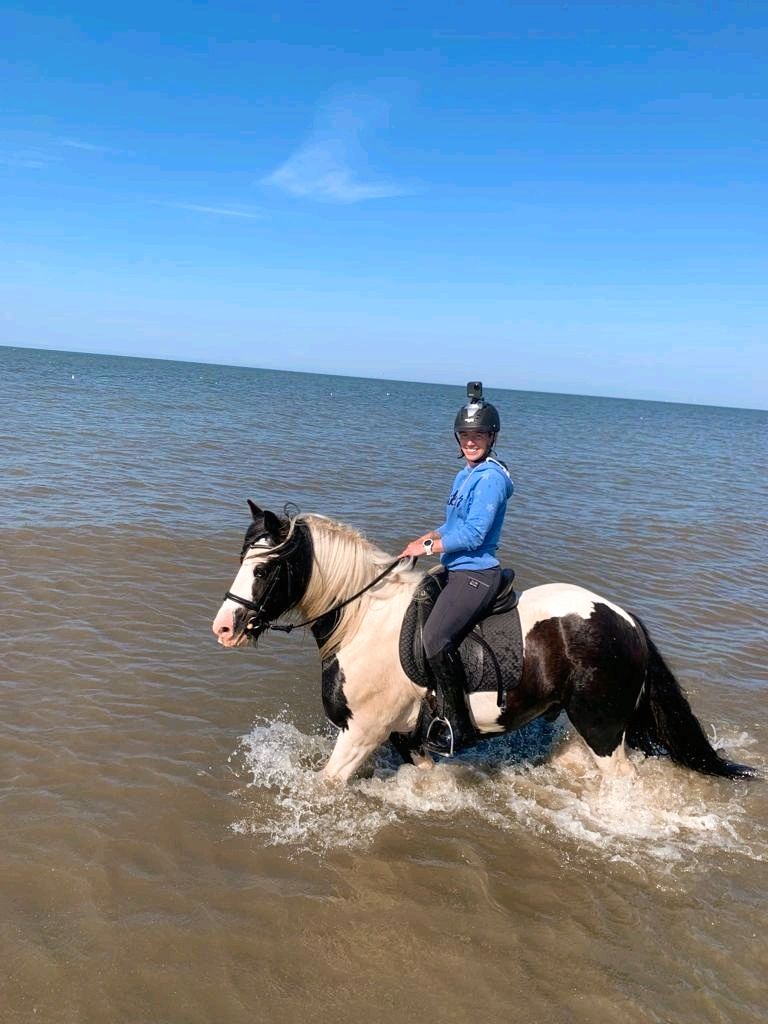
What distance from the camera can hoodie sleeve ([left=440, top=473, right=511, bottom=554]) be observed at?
4.25 m

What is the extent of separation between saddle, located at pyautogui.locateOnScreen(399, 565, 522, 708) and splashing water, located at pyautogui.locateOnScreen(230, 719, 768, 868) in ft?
3.57

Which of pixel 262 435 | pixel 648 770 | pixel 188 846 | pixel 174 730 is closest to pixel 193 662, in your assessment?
pixel 174 730

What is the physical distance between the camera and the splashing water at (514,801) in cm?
451

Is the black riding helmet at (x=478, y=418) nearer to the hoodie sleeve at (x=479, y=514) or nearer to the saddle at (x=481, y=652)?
the hoodie sleeve at (x=479, y=514)

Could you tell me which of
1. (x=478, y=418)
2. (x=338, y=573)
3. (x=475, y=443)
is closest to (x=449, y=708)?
(x=338, y=573)

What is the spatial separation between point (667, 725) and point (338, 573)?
9.73 feet

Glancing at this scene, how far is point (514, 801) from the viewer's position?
5.01 metres

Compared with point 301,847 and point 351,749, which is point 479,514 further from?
point 301,847

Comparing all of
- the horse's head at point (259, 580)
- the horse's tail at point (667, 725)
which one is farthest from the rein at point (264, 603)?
the horse's tail at point (667, 725)

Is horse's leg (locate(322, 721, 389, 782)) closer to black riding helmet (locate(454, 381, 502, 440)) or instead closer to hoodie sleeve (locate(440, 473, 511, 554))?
hoodie sleeve (locate(440, 473, 511, 554))

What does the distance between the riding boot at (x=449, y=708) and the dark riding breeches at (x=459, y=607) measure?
0.08 m

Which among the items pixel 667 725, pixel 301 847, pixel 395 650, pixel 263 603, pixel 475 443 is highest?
pixel 475 443

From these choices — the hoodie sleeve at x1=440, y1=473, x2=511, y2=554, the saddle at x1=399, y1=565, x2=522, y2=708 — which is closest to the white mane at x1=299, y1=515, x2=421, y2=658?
the saddle at x1=399, y1=565, x2=522, y2=708

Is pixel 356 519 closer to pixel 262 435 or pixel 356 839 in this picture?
pixel 356 839
